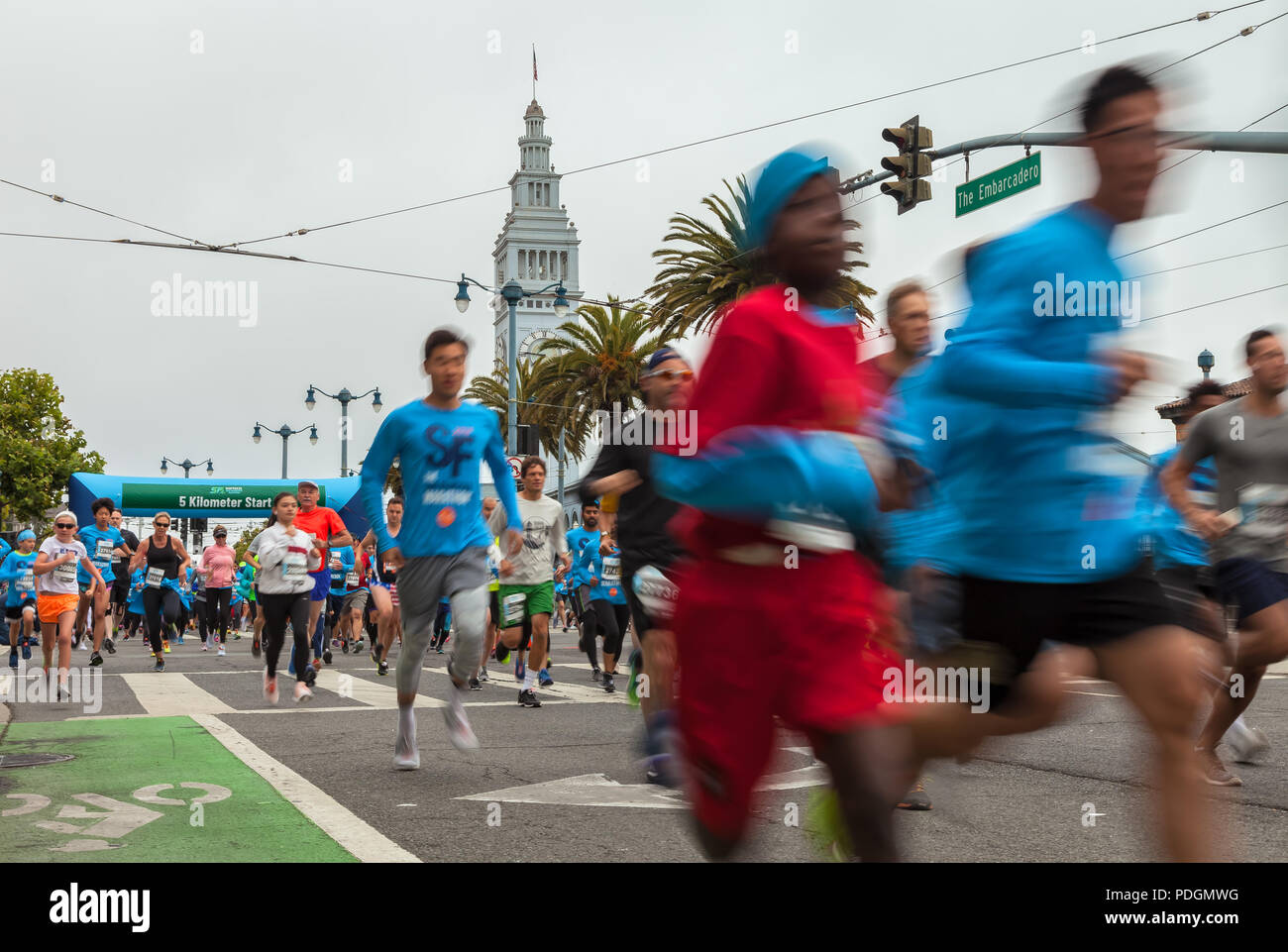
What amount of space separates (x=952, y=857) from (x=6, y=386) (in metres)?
75.7

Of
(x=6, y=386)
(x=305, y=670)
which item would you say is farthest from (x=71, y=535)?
(x=6, y=386)

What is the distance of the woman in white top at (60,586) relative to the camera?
1180 centimetres

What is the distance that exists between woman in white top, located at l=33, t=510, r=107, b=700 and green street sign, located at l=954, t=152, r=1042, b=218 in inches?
352

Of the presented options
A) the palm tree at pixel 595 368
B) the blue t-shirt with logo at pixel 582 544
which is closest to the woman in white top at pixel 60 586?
the blue t-shirt with logo at pixel 582 544

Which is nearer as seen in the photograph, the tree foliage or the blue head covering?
the blue head covering

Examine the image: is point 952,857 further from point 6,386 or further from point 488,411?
point 6,386

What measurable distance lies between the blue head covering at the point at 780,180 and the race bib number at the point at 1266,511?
3.79 m

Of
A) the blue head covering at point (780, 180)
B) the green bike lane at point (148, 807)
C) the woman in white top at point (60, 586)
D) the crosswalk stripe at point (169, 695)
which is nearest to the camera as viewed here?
Result: the blue head covering at point (780, 180)

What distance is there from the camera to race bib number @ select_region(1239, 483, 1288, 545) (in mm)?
5805

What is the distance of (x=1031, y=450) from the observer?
123 inches

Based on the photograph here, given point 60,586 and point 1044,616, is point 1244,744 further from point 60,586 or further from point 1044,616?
point 60,586

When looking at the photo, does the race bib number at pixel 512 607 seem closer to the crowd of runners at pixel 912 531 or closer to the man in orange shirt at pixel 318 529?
the man in orange shirt at pixel 318 529

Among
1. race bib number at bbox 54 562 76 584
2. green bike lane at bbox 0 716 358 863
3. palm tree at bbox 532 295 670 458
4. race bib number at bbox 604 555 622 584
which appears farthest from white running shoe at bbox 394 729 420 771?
palm tree at bbox 532 295 670 458

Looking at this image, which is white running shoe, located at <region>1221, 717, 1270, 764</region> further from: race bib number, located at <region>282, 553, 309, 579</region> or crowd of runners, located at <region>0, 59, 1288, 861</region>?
race bib number, located at <region>282, 553, 309, 579</region>
